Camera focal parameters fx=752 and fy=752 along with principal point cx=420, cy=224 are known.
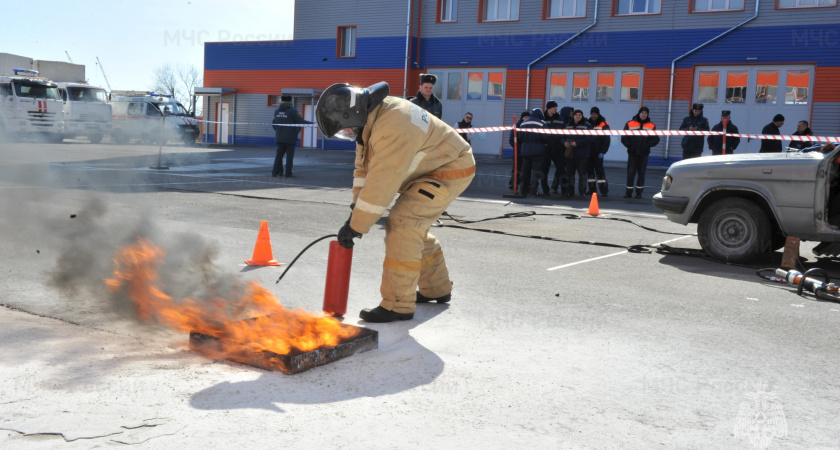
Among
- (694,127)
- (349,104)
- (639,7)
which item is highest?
(639,7)

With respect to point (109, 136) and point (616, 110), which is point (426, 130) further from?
point (616, 110)

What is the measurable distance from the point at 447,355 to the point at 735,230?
512 cm

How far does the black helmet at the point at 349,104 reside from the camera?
A: 483cm

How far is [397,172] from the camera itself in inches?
188

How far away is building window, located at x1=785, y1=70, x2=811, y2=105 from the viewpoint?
2636 cm

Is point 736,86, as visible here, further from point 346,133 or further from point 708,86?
point 346,133

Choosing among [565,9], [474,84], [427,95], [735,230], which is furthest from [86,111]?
[735,230]

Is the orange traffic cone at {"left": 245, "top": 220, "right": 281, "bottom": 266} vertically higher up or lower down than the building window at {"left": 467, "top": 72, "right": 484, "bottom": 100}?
lower down

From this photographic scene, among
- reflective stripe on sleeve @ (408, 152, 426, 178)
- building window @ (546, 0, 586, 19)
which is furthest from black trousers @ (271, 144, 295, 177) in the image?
building window @ (546, 0, 586, 19)

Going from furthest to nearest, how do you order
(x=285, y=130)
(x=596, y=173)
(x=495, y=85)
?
(x=495, y=85)
(x=285, y=130)
(x=596, y=173)

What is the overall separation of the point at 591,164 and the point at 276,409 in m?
13.4

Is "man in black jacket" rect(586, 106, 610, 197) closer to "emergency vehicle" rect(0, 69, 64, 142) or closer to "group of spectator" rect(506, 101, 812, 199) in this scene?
"group of spectator" rect(506, 101, 812, 199)

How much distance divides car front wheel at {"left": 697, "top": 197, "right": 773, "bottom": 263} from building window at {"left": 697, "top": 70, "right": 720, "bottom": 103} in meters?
21.3

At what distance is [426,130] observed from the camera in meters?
5.02
